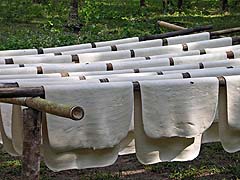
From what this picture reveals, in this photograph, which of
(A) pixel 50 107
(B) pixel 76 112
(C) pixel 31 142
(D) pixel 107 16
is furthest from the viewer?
(D) pixel 107 16

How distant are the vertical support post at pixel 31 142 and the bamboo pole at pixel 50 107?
59 mm

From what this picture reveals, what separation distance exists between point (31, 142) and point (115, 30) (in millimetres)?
8148

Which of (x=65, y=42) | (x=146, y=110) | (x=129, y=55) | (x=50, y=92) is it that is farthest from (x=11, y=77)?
(x=65, y=42)

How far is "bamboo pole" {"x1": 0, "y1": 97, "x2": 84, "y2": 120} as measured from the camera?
6.42ft

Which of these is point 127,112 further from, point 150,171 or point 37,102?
point 150,171

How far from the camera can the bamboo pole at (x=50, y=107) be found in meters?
1.96

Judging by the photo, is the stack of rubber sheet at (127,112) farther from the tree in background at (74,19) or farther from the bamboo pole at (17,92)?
the tree in background at (74,19)

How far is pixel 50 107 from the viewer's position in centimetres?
207

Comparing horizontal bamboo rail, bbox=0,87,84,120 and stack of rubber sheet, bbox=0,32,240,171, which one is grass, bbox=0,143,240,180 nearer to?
stack of rubber sheet, bbox=0,32,240,171

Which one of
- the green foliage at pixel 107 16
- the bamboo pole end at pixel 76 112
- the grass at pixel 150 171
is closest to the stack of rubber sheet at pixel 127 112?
the bamboo pole end at pixel 76 112

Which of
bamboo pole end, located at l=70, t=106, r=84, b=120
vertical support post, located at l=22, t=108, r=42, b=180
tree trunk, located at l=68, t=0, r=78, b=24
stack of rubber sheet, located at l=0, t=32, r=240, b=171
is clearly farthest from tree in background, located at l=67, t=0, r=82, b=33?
bamboo pole end, located at l=70, t=106, r=84, b=120

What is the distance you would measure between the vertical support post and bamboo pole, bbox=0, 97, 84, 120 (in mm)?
59

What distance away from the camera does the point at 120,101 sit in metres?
2.44

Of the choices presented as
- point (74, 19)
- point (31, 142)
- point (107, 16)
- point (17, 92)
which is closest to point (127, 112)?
point (31, 142)
